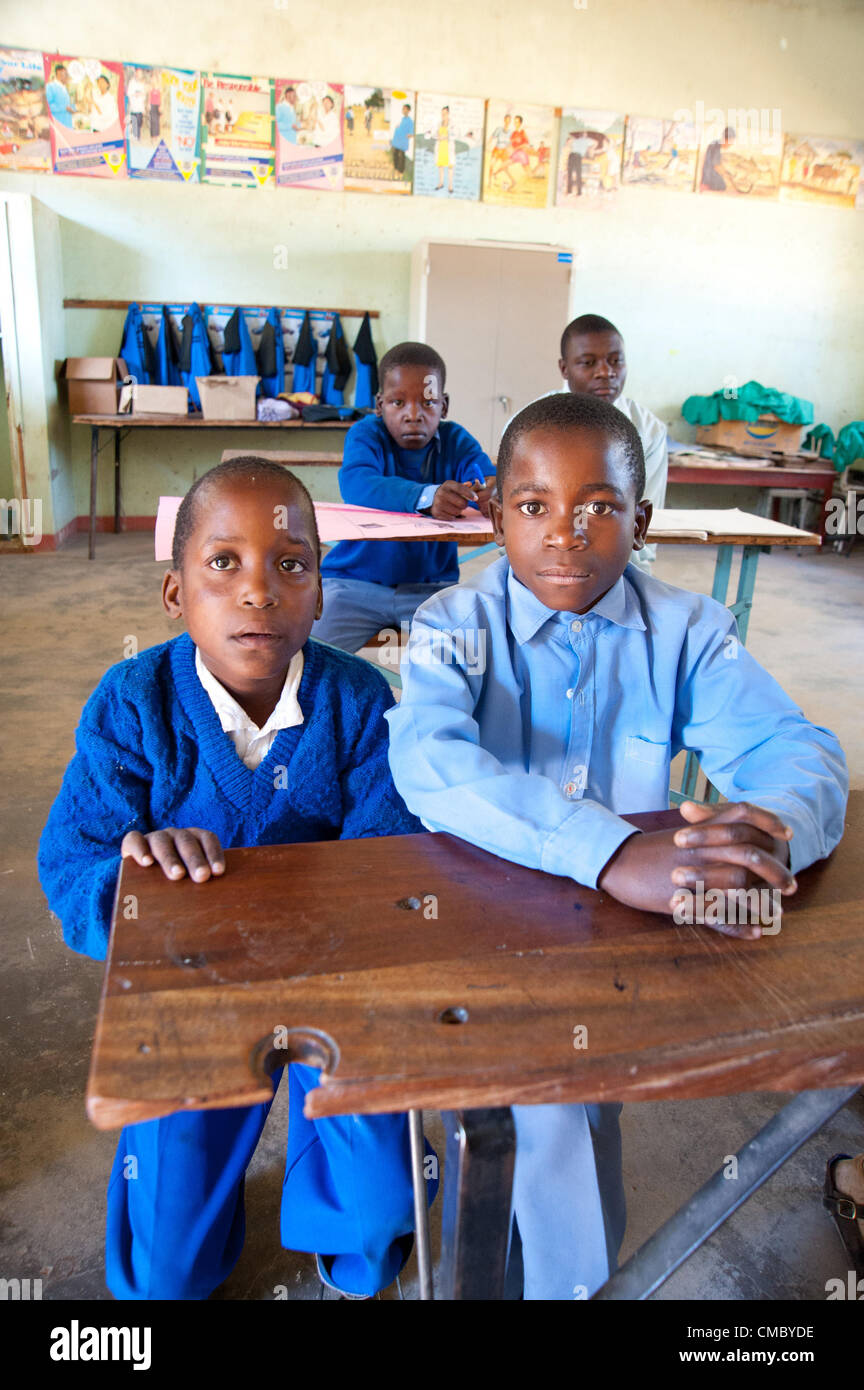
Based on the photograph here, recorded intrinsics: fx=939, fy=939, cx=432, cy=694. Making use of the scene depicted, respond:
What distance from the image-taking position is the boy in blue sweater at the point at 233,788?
3.44 ft

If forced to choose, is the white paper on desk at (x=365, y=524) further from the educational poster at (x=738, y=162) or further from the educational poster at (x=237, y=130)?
the educational poster at (x=738, y=162)

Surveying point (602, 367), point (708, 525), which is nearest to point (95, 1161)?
point (708, 525)

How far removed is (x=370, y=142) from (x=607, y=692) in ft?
20.9

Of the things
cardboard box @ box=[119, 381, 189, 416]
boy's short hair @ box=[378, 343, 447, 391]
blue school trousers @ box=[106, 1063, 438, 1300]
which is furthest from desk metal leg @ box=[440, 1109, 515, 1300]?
cardboard box @ box=[119, 381, 189, 416]

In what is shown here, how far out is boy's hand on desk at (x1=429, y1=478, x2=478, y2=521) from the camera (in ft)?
8.87

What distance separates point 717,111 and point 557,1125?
25.2 feet

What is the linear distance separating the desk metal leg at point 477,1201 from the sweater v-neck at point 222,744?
1.61 ft

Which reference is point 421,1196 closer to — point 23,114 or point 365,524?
point 365,524

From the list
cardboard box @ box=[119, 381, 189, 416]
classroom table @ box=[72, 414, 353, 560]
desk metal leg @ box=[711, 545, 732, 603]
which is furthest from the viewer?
cardboard box @ box=[119, 381, 189, 416]

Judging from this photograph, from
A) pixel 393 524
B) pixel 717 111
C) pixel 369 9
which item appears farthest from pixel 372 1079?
pixel 717 111

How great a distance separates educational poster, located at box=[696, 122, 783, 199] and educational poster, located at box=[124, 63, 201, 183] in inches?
141

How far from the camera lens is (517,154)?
257 inches

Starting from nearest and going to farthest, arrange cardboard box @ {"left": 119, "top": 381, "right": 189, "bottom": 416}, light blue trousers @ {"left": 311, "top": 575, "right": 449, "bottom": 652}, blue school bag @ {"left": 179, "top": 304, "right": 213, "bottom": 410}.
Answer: light blue trousers @ {"left": 311, "top": 575, "right": 449, "bottom": 652}, cardboard box @ {"left": 119, "top": 381, "right": 189, "bottom": 416}, blue school bag @ {"left": 179, "top": 304, "right": 213, "bottom": 410}

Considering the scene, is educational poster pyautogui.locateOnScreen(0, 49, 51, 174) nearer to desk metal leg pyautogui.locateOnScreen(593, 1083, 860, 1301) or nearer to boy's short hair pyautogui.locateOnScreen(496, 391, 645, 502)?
boy's short hair pyautogui.locateOnScreen(496, 391, 645, 502)
